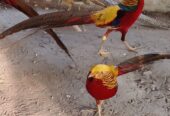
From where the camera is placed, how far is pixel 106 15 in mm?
2760

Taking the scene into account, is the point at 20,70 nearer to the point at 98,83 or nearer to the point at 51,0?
the point at 98,83

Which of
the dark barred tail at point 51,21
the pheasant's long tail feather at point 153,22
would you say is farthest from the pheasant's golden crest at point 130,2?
the pheasant's long tail feather at point 153,22

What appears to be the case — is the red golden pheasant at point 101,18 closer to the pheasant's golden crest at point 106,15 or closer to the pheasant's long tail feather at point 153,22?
the pheasant's golden crest at point 106,15

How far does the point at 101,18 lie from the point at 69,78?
491 mm

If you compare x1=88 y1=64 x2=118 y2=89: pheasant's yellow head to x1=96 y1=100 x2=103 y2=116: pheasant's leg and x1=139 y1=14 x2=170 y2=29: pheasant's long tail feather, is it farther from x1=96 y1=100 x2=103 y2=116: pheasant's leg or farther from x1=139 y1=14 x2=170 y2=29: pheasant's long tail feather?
x1=139 y1=14 x2=170 y2=29: pheasant's long tail feather

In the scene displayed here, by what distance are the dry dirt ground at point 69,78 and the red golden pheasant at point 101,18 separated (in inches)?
14.3

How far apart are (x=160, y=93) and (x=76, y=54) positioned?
76 cm

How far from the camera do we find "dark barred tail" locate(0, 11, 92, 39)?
2598 mm

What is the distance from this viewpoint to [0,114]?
98.1 inches

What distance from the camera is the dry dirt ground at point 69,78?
2.58 meters

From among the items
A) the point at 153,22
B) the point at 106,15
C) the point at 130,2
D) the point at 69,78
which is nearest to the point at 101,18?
the point at 106,15

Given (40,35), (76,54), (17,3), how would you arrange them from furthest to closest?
(40,35), (76,54), (17,3)

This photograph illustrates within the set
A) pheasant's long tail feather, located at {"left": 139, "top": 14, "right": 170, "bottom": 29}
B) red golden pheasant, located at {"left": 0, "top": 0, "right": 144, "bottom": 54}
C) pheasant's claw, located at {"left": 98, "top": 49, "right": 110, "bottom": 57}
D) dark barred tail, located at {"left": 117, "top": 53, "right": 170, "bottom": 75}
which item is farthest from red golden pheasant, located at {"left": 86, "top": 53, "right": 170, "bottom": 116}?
pheasant's long tail feather, located at {"left": 139, "top": 14, "right": 170, "bottom": 29}

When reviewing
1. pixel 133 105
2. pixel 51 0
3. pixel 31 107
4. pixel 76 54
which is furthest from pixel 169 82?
pixel 51 0
